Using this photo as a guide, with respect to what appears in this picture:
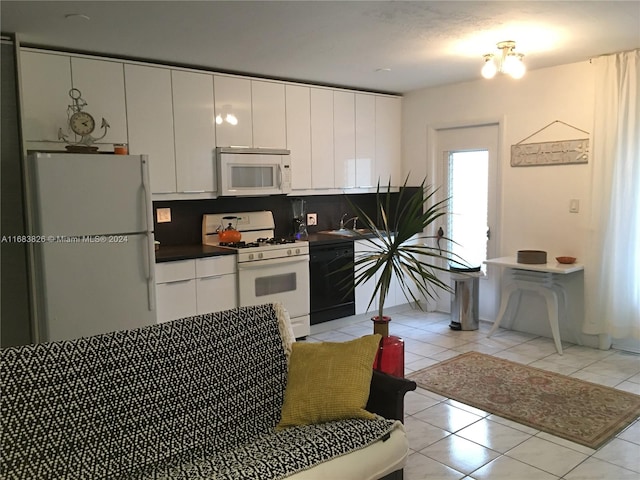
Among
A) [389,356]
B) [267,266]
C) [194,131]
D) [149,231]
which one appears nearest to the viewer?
[389,356]

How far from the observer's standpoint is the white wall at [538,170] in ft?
15.3

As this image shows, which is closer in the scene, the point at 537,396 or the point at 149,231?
the point at 537,396

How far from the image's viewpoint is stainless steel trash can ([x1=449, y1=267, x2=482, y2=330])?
17.1ft

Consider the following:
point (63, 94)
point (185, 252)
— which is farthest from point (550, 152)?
point (63, 94)

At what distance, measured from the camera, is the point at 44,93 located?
3688mm

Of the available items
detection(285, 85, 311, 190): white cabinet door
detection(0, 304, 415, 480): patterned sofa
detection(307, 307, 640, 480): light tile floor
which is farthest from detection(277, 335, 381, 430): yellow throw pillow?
detection(285, 85, 311, 190): white cabinet door

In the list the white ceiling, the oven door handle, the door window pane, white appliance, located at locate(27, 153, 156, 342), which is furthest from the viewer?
the door window pane

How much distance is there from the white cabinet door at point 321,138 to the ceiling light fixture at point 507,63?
185 centimetres

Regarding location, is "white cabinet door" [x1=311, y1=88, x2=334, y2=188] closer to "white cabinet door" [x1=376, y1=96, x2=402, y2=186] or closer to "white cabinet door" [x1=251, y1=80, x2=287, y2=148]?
"white cabinet door" [x1=251, y1=80, x2=287, y2=148]

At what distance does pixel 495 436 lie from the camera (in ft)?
10.3

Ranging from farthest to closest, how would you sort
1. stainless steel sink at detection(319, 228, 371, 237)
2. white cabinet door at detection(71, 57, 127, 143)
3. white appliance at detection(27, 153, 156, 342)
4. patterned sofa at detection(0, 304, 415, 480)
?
stainless steel sink at detection(319, 228, 371, 237) → white cabinet door at detection(71, 57, 127, 143) → white appliance at detection(27, 153, 156, 342) → patterned sofa at detection(0, 304, 415, 480)

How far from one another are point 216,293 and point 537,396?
8.39 ft

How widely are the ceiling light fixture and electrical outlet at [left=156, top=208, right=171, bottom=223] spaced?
2.87 metres

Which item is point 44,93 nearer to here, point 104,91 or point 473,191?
point 104,91
